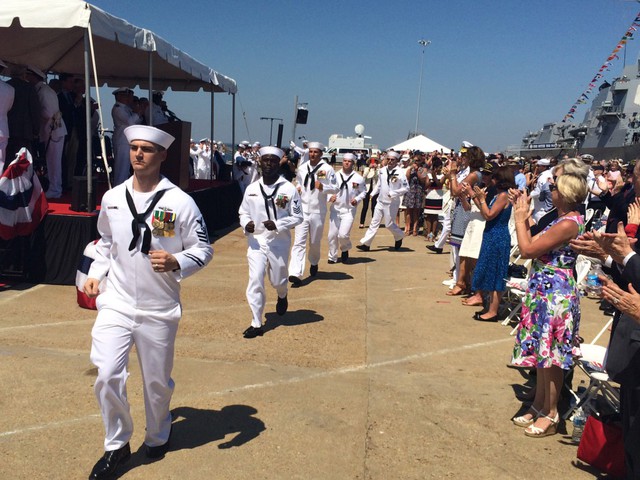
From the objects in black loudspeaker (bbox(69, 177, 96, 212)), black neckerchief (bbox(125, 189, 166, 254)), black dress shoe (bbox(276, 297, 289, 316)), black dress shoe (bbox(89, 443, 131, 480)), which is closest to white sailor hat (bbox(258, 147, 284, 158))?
black dress shoe (bbox(276, 297, 289, 316))

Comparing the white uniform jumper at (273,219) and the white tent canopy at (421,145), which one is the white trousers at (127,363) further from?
the white tent canopy at (421,145)

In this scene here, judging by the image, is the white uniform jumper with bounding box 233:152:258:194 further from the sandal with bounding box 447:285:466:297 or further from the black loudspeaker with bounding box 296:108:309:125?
the sandal with bounding box 447:285:466:297

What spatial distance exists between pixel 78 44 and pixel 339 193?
278 inches

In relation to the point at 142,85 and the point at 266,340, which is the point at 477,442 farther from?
the point at 142,85

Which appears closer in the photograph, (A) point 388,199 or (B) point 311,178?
(B) point 311,178

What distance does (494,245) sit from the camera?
7062 millimetres

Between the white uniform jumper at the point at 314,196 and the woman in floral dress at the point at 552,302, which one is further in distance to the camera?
the white uniform jumper at the point at 314,196

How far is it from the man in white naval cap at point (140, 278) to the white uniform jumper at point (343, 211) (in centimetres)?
709

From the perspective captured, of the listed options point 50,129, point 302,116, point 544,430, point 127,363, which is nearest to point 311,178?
point 50,129

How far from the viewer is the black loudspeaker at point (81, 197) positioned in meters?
7.91

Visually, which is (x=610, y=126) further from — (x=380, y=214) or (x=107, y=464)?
(x=107, y=464)

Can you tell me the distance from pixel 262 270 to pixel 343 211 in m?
4.64

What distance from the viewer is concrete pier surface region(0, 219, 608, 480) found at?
365 centimetres

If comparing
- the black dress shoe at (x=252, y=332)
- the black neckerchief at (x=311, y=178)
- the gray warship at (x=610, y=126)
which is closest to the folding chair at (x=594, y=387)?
the black dress shoe at (x=252, y=332)
